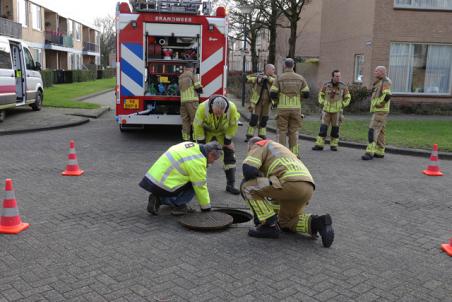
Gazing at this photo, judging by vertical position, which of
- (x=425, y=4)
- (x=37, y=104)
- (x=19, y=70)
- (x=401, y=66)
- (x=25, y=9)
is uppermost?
(x=25, y=9)

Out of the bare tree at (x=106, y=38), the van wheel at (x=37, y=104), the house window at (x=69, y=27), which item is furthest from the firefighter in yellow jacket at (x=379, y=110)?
the bare tree at (x=106, y=38)

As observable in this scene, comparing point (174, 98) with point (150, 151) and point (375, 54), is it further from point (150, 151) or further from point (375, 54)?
point (375, 54)

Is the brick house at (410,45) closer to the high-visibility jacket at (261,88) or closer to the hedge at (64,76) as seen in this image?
the high-visibility jacket at (261,88)

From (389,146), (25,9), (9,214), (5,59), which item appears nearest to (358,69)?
(389,146)

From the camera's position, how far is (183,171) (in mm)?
5426

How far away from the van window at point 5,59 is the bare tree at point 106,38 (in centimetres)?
6519

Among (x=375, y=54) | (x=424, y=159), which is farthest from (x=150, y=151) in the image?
(x=375, y=54)

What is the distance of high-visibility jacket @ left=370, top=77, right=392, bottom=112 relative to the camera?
1006cm

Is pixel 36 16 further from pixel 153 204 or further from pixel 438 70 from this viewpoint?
pixel 153 204

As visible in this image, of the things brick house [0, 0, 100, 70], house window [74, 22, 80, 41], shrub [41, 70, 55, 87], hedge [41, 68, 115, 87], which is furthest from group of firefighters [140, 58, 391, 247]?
house window [74, 22, 80, 41]

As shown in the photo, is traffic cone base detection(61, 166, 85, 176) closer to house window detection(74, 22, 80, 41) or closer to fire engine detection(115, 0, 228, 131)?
fire engine detection(115, 0, 228, 131)

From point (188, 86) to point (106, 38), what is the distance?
78071mm

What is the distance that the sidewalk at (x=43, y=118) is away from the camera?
12930 millimetres

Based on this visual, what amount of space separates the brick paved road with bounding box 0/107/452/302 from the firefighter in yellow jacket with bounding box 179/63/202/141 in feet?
9.85
